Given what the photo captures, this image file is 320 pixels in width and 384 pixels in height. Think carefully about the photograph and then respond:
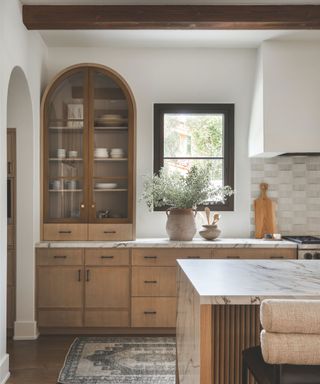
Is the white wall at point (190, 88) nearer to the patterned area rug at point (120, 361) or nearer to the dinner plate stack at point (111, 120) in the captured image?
the dinner plate stack at point (111, 120)

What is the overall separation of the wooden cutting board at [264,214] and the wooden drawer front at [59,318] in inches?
77.9

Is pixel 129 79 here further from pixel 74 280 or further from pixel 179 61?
pixel 74 280

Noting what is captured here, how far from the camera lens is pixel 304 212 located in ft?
16.0

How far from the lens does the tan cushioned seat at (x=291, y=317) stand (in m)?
1.56

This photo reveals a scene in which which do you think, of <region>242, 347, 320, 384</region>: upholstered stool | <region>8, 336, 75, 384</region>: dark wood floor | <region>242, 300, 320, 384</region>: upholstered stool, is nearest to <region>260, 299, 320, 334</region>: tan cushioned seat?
<region>242, 300, 320, 384</region>: upholstered stool

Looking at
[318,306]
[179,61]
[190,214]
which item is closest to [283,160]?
[190,214]

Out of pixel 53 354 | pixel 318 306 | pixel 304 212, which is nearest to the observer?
pixel 318 306

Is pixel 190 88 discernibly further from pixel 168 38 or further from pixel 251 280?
pixel 251 280

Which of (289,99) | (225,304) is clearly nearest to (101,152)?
(289,99)

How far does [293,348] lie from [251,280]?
578 mm

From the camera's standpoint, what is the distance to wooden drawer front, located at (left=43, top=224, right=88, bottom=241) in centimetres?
448

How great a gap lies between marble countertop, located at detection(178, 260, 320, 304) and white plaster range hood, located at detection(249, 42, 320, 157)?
193cm

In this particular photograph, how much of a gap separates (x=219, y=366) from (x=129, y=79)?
3368 millimetres

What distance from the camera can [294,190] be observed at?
4898 millimetres
